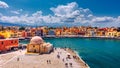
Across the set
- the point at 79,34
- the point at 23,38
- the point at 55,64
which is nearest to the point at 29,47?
the point at 55,64

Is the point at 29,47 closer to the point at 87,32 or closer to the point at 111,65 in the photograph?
the point at 111,65

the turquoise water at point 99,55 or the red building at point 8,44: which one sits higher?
the red building at point 8,44

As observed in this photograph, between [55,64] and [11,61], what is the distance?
9.26 meters

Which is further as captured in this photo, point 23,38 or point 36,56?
point 23,38

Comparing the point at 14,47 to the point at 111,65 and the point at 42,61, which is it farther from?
the point at 111,65

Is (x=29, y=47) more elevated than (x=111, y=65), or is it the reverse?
(x=29, y=47)

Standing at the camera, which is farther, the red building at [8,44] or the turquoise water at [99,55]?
the red building at [8,44]

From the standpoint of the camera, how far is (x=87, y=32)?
182 metres

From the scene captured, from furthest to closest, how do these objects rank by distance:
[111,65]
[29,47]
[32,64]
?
[29,47] < [111,65] < [32,64]

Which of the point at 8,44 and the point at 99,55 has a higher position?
the point at 8,44

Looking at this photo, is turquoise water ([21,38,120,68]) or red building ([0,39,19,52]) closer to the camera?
turquoise water ([21,38,120,68])

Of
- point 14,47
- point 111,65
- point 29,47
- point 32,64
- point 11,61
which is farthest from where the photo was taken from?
point 14,47

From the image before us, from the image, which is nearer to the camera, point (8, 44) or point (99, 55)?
point (8, 44)

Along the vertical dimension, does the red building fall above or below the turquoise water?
above
